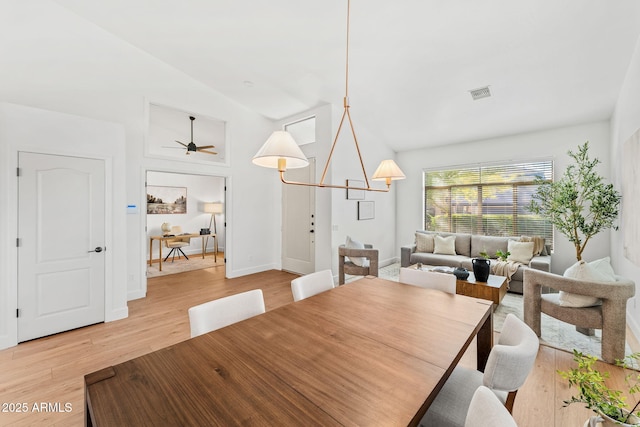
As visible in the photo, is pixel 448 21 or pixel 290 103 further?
pixel 290 103

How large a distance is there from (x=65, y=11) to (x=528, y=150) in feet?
23.4

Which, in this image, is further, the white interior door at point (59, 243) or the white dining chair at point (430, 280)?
the white interior door at point (59, 243)

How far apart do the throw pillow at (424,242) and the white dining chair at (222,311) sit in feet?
14.5

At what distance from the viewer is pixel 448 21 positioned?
2674 millimetres

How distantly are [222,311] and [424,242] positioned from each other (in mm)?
4687

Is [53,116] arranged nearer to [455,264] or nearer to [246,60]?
[246,60]

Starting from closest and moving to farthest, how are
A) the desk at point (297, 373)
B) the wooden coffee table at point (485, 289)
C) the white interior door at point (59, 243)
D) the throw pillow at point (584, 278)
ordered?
the desk at point (297, 373) < the throw pillow at point (584, 278) < the white interior door at point (59, 243) < the wooden coffee table at point (485, 289)

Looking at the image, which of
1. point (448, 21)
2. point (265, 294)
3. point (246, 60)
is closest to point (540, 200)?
point (448, 21)

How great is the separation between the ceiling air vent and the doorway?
5318 millimetres

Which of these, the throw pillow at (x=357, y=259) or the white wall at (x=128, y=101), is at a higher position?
the white wall at (x=128, y=101)

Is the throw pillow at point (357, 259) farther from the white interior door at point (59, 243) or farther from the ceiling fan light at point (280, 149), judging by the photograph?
the white interior door at point (59, 243)

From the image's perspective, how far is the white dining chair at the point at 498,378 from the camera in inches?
41.2

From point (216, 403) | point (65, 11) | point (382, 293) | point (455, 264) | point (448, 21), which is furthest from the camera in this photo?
point (455, 264)

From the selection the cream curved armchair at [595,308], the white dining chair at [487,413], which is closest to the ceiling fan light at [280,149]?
the white dining chair at [487,413]
